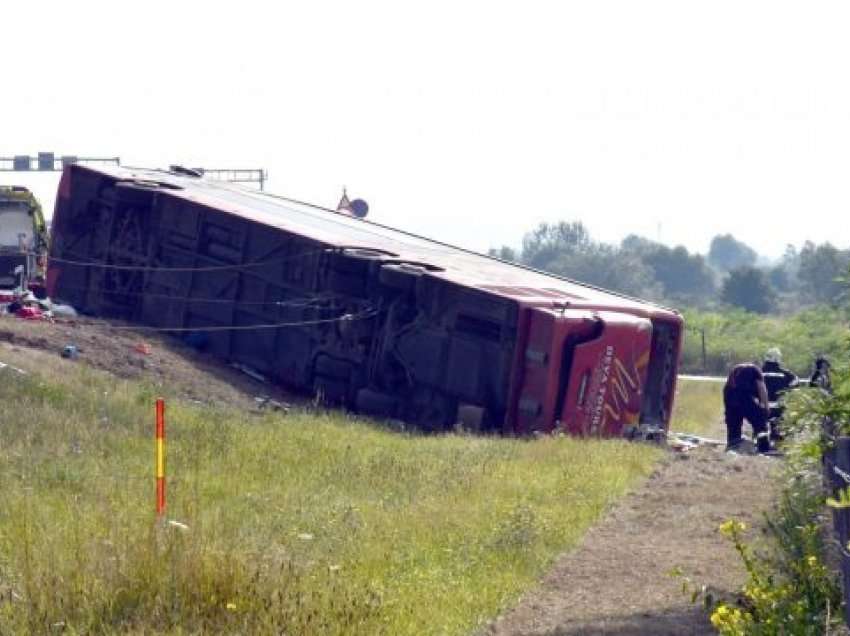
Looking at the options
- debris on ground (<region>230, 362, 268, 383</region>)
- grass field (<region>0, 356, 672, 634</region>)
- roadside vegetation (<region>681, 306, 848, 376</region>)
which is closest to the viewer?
grass field (<region>0, 356, 672, 634</region>)

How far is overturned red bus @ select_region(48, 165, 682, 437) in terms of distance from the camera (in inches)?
818

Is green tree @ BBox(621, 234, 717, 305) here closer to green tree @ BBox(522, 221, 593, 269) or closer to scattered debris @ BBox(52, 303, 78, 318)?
green tree @ BBox(522, 221, 593, 269)

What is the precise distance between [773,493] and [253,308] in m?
10.4

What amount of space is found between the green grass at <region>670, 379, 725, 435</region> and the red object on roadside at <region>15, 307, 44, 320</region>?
1004 centimetres

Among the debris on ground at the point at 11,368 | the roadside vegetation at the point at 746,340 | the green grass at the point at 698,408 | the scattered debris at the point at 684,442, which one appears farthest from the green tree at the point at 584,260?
the debris on ground at the point at 11,368

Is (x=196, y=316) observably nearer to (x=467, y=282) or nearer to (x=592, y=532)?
(x=467, y=282)

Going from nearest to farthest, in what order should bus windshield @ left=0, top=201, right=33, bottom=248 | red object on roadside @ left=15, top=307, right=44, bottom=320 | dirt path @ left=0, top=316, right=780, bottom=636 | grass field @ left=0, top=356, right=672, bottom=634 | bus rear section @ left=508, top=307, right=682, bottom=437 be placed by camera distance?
1. grass field @ left=0, top=356, right=672, bottom=634
2. dirt path @ left=0, top=316, right=780, bottom=636
3. bus rear section @ left=508, top=307, right=682, bottom=437
4. red object on roadside @ left=15, top=307, right=44, bottom=320
5. bus windshield @ left=0, top=201, right=33, bottom=248

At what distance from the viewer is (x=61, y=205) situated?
84.4 ft

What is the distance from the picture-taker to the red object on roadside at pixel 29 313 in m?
24.3

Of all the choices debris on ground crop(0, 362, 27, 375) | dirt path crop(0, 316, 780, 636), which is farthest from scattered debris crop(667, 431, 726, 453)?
debris on ground crop(0, 362, 27, 375)

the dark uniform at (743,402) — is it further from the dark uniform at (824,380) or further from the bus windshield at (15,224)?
the bus windshield at (15,224)

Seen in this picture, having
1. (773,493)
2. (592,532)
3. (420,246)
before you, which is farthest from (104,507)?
(420,246)

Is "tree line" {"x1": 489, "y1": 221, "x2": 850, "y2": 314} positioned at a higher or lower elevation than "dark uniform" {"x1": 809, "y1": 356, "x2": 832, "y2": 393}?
lower

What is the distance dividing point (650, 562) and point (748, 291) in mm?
80694
